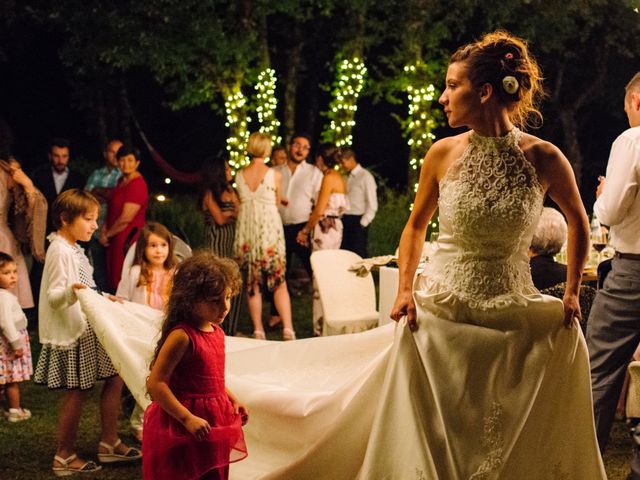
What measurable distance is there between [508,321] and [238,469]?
5.25 ft

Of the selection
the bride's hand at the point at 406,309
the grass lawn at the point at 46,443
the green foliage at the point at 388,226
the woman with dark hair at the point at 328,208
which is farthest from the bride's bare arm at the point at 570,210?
the green foliage at the point at 388,226

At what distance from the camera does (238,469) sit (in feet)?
15.6

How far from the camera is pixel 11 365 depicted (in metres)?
6.29

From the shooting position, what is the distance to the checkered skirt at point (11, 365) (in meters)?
6.25

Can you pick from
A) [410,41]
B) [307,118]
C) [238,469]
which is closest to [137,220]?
[238,469]

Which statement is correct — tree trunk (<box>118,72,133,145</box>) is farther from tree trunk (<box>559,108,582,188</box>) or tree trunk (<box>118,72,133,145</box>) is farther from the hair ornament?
the hair ornament

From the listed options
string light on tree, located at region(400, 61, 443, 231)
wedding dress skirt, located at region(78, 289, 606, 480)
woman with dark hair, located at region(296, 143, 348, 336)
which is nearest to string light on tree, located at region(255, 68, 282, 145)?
string light on tree, located at region(400, 61, 443, 231)

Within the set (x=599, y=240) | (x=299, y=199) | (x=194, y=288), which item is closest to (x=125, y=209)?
(x=299, y=199)

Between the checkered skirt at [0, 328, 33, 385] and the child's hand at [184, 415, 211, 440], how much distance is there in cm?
292

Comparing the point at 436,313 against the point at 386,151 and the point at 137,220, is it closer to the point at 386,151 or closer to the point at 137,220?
the point at 137,220

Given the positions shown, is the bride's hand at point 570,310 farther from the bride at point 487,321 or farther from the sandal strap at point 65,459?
the sandal strap at point 65,459

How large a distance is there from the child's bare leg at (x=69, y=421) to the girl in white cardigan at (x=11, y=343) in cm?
116

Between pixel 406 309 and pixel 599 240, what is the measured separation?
3548 mm

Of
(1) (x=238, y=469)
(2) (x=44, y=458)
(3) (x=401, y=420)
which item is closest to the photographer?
(3) (x=401, y=420)
